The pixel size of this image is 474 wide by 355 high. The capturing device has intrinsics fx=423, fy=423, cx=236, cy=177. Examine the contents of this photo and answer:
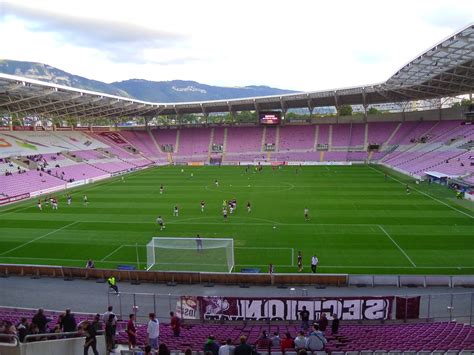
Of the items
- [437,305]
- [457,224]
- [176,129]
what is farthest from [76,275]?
[176,129]

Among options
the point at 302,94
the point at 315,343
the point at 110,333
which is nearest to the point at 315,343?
the point at 315,343

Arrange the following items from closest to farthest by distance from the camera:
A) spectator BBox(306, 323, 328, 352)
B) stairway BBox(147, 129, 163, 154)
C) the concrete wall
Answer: the concrete wall, spectator BBox(306, 323, 328, 352), stairway BBox(147, 129, 163, 154)

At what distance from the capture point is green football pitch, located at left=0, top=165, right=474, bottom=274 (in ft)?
74.2

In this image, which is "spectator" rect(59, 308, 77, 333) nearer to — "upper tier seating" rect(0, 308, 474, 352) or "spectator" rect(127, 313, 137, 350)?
"spectator" rect(127, 313, 137, 350)

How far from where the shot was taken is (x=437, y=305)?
52.3 feet

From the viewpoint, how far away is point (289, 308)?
1477 cm

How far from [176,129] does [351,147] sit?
124 ft

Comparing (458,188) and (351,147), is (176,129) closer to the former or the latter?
(351,147)

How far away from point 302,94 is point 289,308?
61373 mm

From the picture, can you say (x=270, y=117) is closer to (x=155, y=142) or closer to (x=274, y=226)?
(x=155, y=142)

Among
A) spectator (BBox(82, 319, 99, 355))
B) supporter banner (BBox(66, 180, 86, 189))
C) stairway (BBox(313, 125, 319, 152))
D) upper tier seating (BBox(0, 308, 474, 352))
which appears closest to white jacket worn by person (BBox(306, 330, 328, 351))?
upper tier seating (BBox(0, 308, 474, 352))

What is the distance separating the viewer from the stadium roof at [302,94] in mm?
38344

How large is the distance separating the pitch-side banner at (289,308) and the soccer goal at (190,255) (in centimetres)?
594

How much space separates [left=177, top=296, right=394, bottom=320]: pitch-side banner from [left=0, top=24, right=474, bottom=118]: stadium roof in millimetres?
21900
